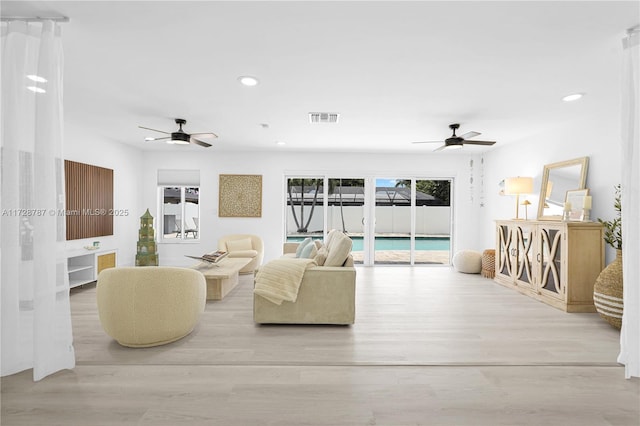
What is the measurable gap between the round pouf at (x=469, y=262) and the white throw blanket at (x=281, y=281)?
4218mm

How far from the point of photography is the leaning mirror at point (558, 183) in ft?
Answer: 14.9

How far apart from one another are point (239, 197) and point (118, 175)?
89.3 inches

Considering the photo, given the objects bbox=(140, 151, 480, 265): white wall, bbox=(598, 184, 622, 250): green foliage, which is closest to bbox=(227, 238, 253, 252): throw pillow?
bbox=(140, 151, 480, 265): white wall

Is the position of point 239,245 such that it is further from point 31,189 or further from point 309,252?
point 31,189

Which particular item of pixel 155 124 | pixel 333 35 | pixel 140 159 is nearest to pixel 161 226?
pixel 140 159

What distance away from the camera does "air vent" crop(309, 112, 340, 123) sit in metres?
4.42

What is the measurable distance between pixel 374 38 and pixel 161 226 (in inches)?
252

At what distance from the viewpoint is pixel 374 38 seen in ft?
8.23

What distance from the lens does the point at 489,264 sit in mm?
6074

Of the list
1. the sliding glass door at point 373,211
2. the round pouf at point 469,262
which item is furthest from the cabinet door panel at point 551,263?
the sliding glass door at point 373,211

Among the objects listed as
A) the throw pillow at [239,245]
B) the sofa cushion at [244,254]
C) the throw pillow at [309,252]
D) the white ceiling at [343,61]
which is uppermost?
the white ceiling at [343,61]

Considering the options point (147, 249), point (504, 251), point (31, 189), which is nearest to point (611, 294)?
point (504, 251)

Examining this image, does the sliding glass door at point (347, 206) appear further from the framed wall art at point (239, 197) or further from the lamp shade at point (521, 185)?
the lamp shade at point (521, 185)

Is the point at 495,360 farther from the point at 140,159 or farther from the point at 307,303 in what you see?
the point at 140,159
